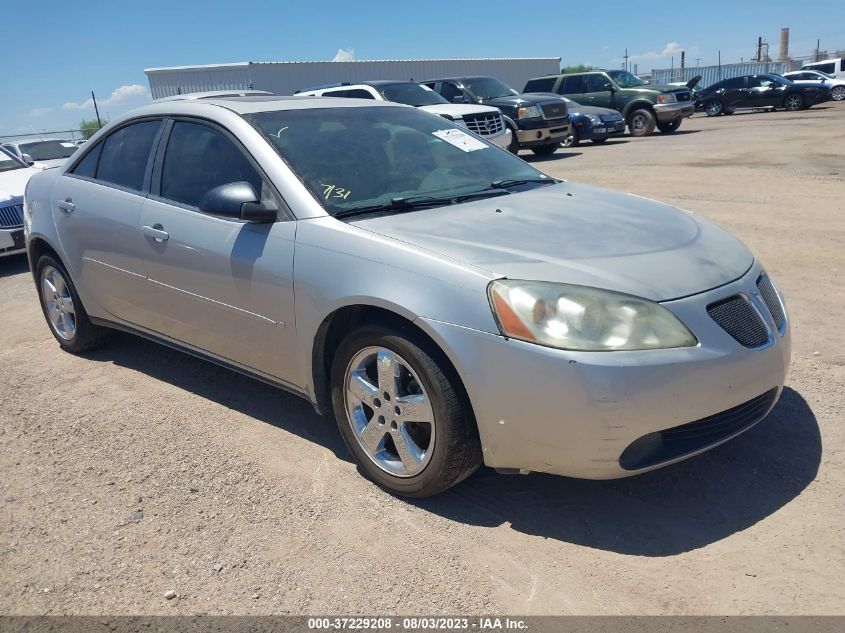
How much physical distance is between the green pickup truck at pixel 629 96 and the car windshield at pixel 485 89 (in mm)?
3797

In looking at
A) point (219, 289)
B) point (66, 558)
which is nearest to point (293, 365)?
point (219, 289)

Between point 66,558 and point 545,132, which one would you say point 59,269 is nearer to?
point 66,558

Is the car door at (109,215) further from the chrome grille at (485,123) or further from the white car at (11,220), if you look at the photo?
the chrome grille at (485,123)

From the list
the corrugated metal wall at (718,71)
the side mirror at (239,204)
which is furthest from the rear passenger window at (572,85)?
the corrugated metal wall at (718,71)

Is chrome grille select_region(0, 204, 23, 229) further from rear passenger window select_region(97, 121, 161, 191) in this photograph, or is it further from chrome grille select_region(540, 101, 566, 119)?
chrome grille select_region(540, 101, 566, 119)

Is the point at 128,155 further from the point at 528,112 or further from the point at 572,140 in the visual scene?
the point at 572,140

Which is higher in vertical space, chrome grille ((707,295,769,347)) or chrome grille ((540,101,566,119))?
chrome grille ((707,295,769,347))

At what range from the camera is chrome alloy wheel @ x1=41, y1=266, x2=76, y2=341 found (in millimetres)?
5332

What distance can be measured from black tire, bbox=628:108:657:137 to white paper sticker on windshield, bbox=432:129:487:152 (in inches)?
727

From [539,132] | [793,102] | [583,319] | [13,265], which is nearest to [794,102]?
[793,102]

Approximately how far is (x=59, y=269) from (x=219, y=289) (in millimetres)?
2064

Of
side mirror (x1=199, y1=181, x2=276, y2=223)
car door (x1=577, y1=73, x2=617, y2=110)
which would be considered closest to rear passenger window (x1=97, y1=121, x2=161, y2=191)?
side mirror (x1=199, y1=181, x2=276, y2=223)

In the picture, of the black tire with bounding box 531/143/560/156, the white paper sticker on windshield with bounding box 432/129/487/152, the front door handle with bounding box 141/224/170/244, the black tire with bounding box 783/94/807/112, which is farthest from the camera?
the black tire with bounding box 783/94/807/112

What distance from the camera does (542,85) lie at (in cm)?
2214
